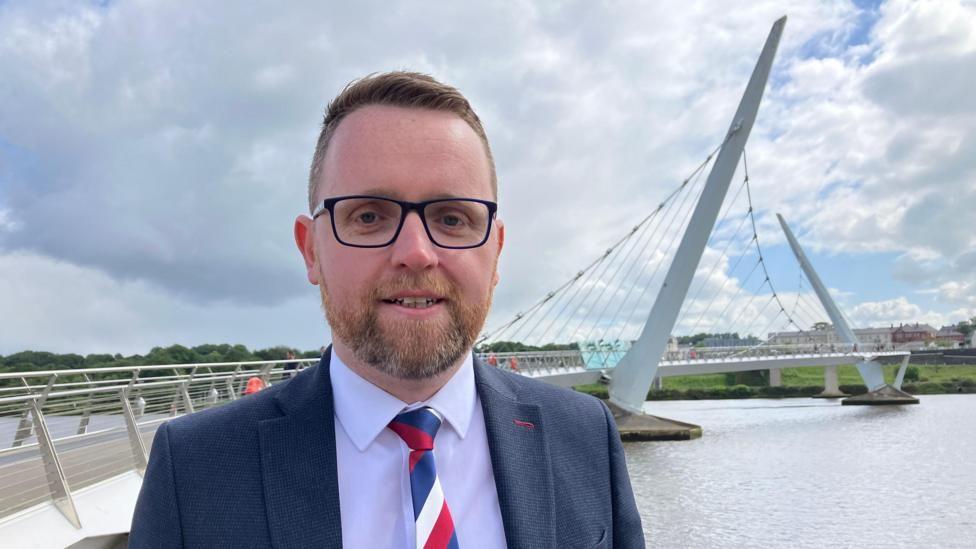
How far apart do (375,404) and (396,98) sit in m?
0.46

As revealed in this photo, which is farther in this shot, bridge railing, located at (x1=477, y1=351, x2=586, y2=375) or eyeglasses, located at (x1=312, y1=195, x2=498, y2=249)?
bridge railing, located at (x1=477, y1=351, x2=586, y2=375)

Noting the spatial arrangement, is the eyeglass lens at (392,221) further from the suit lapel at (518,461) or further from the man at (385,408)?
the suit lapel at (518,461)

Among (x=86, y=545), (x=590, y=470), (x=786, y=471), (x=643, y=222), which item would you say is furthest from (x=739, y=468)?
(x=643, y=222)

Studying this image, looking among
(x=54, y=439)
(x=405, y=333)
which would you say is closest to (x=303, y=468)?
(x=405, y=333)

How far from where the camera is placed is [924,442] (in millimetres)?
25219

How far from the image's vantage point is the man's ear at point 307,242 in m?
1.27

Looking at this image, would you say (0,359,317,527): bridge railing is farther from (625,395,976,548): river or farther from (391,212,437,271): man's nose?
(625,395,976,548): river

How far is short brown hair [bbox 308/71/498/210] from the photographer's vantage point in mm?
1227

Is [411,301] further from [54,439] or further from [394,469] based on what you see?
[54,439]

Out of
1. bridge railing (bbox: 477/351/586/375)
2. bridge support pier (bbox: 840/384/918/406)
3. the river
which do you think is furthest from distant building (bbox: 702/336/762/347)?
bridge railing (bbox: 477/351/586/375)

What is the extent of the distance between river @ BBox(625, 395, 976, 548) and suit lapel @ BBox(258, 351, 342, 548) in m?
11.2

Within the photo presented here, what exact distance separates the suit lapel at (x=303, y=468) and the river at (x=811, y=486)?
11.2 m

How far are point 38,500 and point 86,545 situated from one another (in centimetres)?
42

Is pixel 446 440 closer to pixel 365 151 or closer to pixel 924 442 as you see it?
pixel 365 151
